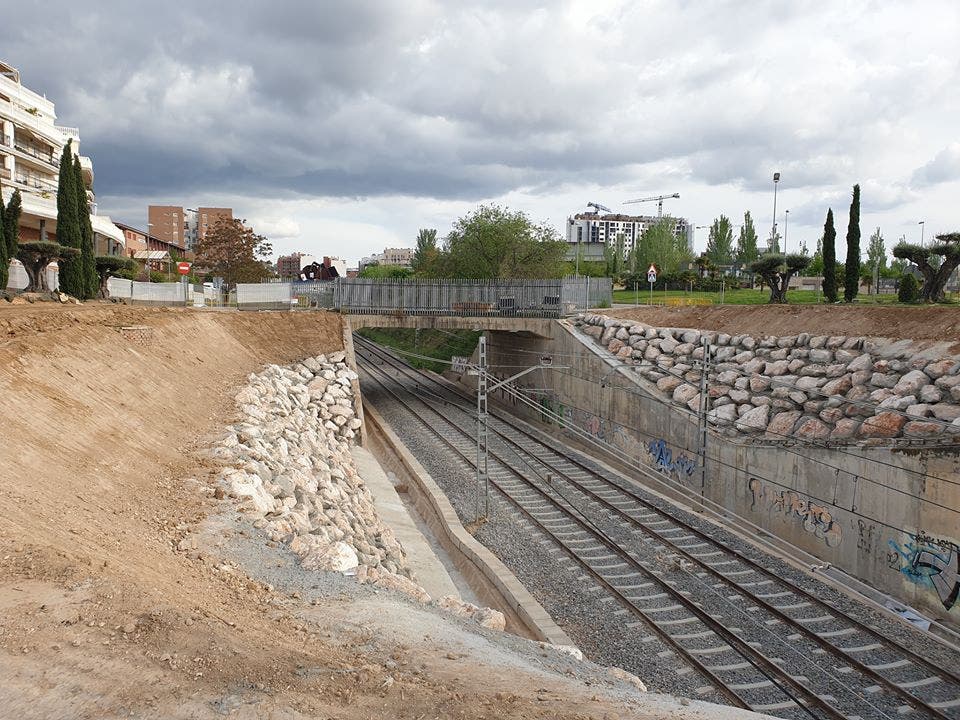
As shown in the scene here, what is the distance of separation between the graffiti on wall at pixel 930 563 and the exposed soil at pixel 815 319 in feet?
27.6

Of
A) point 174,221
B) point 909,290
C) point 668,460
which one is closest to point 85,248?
point 668,460

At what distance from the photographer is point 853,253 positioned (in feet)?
116

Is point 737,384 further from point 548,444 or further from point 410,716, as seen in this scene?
point 410,716

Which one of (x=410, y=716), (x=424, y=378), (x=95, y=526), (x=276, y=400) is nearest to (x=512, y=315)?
(x=424, y=378)

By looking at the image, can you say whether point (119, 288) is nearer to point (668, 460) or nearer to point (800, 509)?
point (668, 460)

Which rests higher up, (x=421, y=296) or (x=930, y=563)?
(x=421, y=296)

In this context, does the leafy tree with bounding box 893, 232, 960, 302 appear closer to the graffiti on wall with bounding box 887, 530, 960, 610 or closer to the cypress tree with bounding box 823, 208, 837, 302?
the cypress tree with bounding box 823, 208, 837, 302

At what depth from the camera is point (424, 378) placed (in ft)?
169

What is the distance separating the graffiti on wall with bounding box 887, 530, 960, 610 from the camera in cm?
1547

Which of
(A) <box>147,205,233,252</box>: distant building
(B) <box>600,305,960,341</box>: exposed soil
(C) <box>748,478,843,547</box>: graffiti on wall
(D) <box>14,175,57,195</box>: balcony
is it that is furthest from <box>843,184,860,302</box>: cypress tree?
(A) <box>147,205,233,252</box>: distant building

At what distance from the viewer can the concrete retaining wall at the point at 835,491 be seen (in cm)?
1598

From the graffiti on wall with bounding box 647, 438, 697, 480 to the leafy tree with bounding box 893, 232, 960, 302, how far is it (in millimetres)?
14119

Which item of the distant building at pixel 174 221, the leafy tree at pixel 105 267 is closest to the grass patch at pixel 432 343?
the leafy tree at pixel 105 267

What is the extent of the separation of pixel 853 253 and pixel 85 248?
41775 mm
